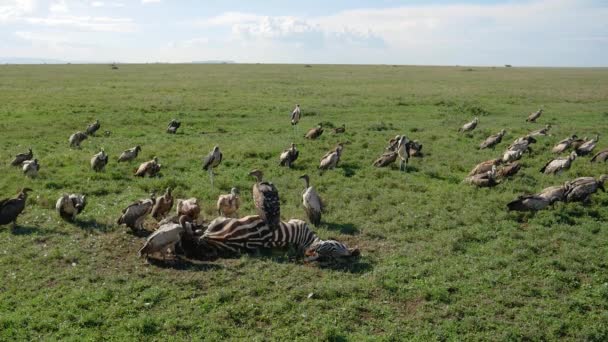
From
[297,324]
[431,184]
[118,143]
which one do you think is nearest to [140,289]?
[297,324]

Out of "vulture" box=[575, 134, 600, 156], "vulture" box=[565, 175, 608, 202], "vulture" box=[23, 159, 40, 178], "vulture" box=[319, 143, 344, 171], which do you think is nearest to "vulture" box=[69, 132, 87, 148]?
"vulture" box=[23, 159, 40, 178]

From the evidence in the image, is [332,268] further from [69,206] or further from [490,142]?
[490,142]

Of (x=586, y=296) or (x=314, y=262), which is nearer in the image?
(x=586, y=296)

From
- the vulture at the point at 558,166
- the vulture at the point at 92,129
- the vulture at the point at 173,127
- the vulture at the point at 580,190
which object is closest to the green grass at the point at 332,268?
the vulture at the point at 580,190

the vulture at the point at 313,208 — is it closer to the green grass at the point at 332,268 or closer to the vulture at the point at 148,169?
the green grass at the point at 332,268

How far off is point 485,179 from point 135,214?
969 centimetres

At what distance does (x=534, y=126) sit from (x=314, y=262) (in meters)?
22.1

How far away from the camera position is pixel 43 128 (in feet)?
82.9

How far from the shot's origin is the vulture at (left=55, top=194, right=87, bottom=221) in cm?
1209

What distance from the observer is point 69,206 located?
12.1 metres

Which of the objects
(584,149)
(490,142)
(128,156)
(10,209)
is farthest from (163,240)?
(584,149)

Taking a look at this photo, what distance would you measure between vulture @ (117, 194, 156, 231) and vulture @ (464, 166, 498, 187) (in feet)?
30.3

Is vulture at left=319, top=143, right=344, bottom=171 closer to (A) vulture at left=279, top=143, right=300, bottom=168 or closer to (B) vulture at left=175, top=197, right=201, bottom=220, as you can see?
(A) vulture at left=279, top=143, right=300, bottom=168

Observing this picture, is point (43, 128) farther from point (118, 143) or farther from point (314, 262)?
point (314, 262)
